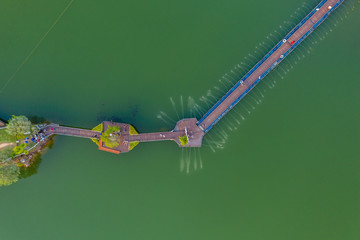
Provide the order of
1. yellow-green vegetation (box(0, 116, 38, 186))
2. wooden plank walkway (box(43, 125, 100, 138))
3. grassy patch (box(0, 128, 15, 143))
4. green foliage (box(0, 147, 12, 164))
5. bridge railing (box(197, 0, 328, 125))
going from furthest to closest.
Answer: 1. bridge railing (box(197, 0, 328, 125))
2. wooden plank walkway (box(43, 125, 100, 138))
3. grassy patch (box(0, 128, 15, 143))
4. green foliage (box(0, 147, 12, 164))
5. yellow-green vegetation (box(0, 116, 38, 186))

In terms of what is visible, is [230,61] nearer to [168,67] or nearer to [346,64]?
[168,67]

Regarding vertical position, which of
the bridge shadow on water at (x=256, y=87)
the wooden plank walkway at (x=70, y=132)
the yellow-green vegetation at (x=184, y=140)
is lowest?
the yellow-green vegetation at (x=184, y=140)

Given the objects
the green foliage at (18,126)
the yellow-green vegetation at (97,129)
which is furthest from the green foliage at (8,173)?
the yellow-green vegetation at (97,129)

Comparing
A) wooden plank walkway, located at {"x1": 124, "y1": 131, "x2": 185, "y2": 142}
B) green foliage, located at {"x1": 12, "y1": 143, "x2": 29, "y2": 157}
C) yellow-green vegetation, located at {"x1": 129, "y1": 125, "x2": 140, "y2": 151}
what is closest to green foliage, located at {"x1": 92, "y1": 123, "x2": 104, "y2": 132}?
Result: wooden plank walkway, located at {"x1": 124, "y1": 131, "x2": 185, "y2": 142}

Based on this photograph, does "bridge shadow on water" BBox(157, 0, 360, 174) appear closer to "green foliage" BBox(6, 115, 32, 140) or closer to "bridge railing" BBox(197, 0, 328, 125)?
"bridge railing" BBox(197, 0, 328, 125)

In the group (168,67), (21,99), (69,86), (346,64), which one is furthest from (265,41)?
(21,99)

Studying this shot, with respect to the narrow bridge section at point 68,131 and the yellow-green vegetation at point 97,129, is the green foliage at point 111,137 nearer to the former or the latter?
the yellow-green vegetation at point 97,129
